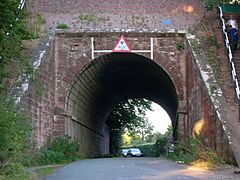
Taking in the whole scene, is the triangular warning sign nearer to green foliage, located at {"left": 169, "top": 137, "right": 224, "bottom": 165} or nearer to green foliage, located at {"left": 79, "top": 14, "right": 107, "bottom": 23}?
green foliage, located at {"left": 79, "top": 14, "right": 107, "bottom": 23}

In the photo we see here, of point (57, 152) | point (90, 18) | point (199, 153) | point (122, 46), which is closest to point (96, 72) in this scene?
point (122, 46)

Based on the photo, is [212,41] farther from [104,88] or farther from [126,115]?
[126,115]

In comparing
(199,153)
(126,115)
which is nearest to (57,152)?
(199,153)

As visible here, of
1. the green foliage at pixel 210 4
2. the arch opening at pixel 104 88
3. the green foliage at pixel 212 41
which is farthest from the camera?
the arch opening at pixel 104 88

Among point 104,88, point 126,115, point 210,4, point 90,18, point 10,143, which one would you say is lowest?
point 10,143

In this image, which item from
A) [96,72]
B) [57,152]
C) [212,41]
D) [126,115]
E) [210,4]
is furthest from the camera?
[126,115]

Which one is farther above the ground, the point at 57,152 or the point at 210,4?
the point at 210,4

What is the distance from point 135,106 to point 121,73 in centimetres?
1608

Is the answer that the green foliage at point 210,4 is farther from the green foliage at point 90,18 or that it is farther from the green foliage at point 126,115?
the green foliage at point 126,115

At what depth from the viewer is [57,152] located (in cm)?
1573

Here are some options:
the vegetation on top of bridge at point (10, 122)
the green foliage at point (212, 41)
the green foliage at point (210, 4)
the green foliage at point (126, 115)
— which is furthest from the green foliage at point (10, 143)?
the green foliage at point (126, 115)

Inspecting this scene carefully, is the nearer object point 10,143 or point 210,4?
point 10,143

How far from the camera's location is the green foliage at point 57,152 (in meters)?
14.6

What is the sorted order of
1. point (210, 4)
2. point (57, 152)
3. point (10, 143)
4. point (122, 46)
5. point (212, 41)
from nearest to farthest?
point (10, 143) < point (57, 152) < point (212, 41) < point (122, 46) < point (210, 4)
